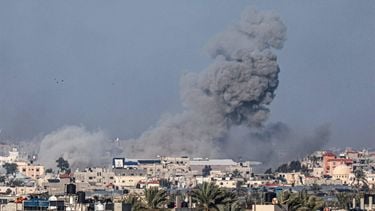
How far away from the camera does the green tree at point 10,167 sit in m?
140

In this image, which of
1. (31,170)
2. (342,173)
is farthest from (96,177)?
(342,173)

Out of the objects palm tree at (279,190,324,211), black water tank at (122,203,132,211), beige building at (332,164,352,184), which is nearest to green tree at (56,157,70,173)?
beige building at (332,164,352,184)

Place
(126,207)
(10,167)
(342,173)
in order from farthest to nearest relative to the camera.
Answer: (10,167) < (342,173) < (126,207)

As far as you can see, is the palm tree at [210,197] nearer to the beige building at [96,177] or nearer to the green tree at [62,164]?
the beige building at [96,177]

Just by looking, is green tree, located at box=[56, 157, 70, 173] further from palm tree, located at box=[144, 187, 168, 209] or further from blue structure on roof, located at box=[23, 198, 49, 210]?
blue structure on roof, located at box=[23, 198, 49, 210]

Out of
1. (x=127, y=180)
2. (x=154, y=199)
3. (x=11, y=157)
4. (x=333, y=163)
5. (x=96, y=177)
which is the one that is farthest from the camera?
(x=11, y=157)

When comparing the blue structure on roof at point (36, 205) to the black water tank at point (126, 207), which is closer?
the black water tank at point (126, 207)

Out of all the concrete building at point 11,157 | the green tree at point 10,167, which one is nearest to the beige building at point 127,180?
the green tree at point 10,167

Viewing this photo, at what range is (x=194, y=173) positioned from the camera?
13788 cm

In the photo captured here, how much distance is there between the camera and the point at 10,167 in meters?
144

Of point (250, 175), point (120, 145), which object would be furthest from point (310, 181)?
point (120, 145)

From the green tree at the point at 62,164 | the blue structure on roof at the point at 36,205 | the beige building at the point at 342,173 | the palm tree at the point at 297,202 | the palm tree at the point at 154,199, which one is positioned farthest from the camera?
the green tree at the point at 62,164

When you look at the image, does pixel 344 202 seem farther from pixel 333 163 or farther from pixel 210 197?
pixel 333 163

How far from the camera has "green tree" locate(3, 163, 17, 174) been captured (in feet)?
460
